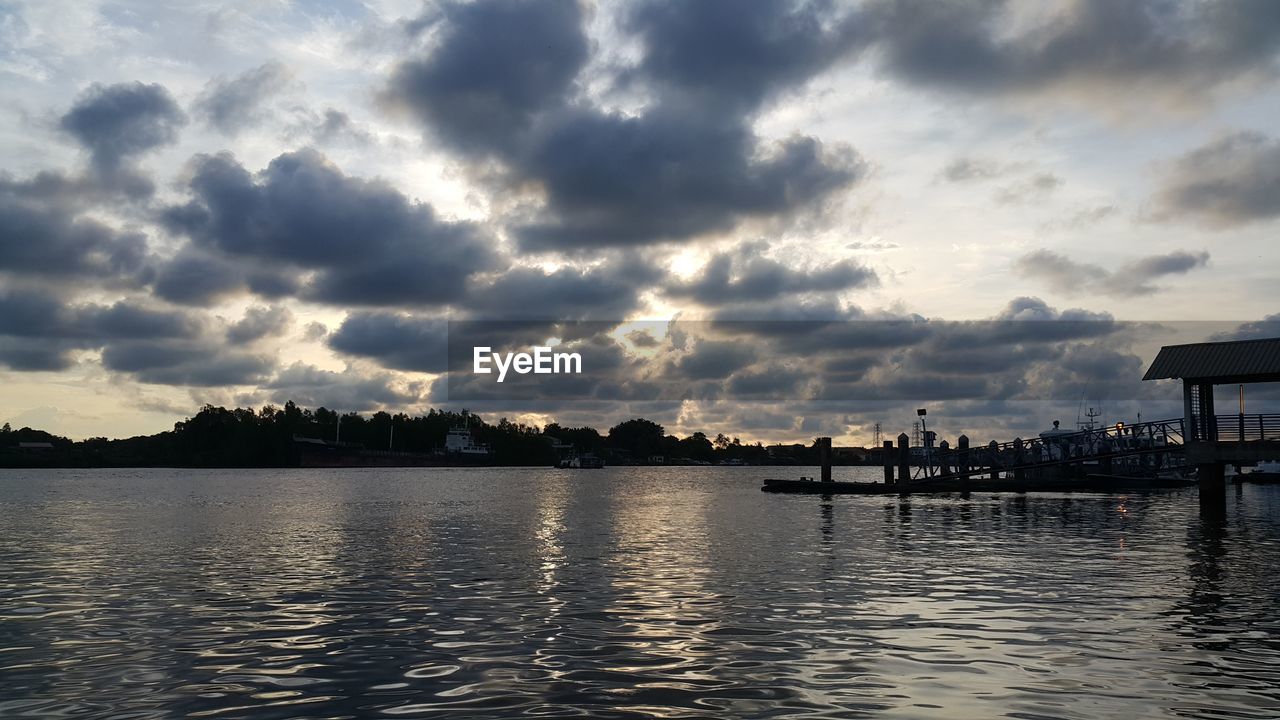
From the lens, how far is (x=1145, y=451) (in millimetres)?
51594

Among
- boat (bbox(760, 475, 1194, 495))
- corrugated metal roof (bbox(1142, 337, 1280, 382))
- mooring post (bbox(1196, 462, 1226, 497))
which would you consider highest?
corrugated metal roof (bbox(1142, 337, 1280, 382))

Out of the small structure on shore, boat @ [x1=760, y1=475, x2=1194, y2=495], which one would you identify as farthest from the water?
boat @ [x1=760, y1=475, x2=1194, y2=495]

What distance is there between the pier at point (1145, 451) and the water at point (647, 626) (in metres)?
9.62

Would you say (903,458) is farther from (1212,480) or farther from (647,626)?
(647,626)

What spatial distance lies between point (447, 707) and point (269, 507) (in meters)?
54.8

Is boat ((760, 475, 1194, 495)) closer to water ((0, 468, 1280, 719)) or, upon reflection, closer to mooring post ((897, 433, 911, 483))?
mooring post ((897, 433, 911, 483))

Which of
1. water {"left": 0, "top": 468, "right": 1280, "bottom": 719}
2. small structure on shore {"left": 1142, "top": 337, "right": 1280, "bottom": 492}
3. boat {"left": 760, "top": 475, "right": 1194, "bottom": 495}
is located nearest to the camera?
water {"left": 0, "top": 468, "right": 1280, "bottom": 719}

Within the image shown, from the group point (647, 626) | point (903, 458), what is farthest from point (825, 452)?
point (647, 626)

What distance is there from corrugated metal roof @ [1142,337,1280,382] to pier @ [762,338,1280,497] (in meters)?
0.04

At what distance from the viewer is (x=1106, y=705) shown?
11289mm

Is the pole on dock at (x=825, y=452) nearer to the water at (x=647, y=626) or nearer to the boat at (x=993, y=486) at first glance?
the boat at (x=993, y=486)

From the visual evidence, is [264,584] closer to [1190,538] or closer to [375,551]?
[375,551]

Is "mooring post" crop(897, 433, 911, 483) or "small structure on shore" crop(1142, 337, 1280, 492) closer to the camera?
"small structure on shore" crop(1142, 337, 1280, 492)

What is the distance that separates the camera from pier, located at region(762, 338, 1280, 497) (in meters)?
43.4
